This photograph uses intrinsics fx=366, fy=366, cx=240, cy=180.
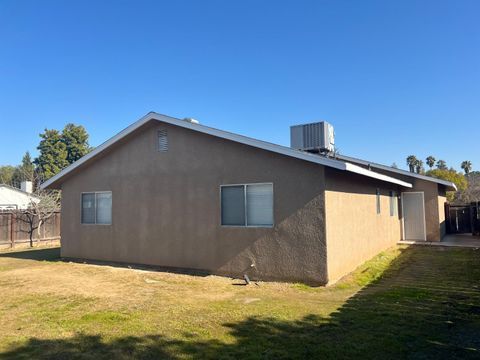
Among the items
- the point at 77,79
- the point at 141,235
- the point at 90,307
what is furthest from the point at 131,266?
the point at 77,79

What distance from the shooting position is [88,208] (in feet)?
42.8

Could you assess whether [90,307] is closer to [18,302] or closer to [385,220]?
[18,302]

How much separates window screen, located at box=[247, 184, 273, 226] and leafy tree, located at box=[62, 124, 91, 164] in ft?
140

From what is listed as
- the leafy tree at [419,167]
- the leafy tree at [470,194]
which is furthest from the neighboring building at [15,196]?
the leafy tree at [470,194]

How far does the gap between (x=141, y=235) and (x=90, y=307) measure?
4.71 meters

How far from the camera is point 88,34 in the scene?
46.3 ft

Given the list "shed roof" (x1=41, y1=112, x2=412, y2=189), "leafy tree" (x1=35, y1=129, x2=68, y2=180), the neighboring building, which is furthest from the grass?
"leafy tree" (x1=35, y1=129, x2=68, y2=180)

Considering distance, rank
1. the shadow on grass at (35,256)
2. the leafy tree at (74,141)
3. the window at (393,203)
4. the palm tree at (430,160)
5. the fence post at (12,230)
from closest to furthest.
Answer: the shadow on grass at (35,256), the window at (393,203), the fence post at (12,230), the leafy tree at (74,141), the palm tree at (430,160)

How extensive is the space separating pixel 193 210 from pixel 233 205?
137 cm

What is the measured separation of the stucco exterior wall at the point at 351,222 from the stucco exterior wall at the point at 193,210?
1.36 ft

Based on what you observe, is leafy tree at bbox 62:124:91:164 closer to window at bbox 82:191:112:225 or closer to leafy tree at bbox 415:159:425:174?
window at bbox 82:191:112:225

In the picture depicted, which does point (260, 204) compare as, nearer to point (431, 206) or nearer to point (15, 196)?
point (431, 206)

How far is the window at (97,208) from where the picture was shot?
1252cm

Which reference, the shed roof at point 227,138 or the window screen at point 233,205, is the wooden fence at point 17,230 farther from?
the window screen at point 233,205
